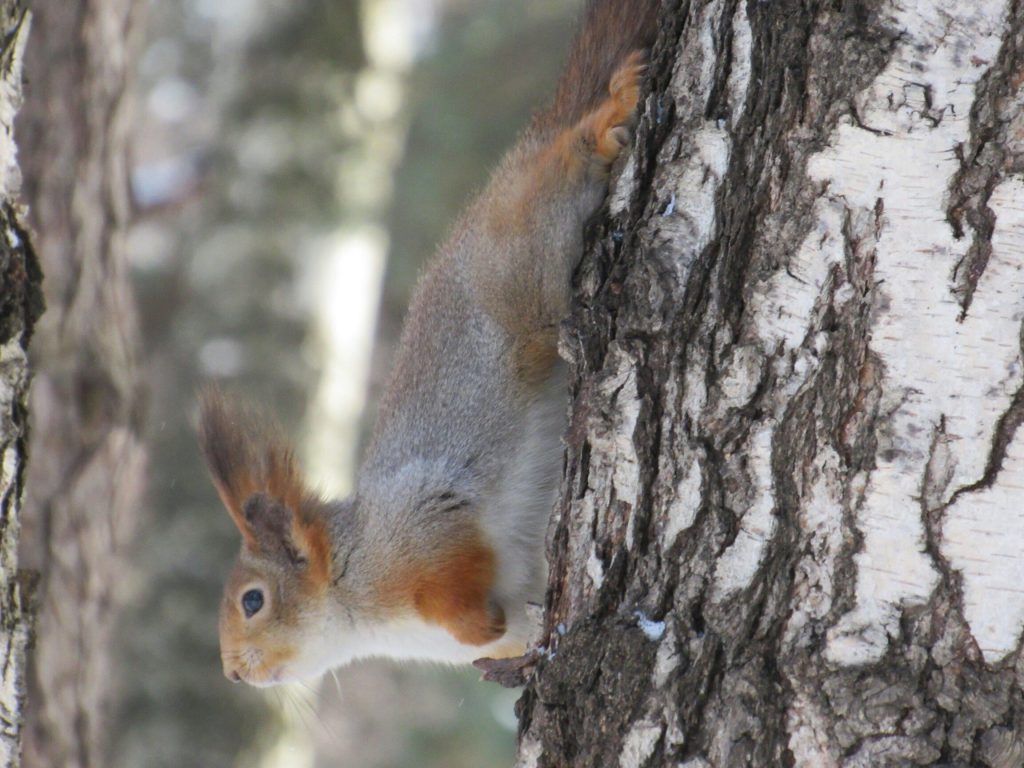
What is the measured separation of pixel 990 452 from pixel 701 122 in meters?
0.59

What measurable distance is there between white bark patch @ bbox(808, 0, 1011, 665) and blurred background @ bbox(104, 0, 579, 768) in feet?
8.28

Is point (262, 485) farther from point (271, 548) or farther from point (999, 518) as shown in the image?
point (999, 518)

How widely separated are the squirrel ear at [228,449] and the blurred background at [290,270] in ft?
2.42

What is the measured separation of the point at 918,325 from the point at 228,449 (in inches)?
71.6

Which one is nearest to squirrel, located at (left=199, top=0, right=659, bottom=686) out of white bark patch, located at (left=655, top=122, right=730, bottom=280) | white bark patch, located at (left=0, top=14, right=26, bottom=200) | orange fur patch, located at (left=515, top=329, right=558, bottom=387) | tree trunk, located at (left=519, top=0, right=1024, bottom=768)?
orange fur patch, located at (left=515, top=329, right=558, bottom=387)

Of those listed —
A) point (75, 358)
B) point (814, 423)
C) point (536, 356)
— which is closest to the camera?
point (814, 423)

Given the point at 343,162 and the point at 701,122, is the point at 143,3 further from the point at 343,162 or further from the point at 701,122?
the point at 701,122

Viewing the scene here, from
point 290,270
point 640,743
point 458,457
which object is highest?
point 640,743

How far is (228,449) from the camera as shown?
2.83 m

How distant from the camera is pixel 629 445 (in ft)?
5.41

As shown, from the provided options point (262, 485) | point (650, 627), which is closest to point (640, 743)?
point (650, 627)

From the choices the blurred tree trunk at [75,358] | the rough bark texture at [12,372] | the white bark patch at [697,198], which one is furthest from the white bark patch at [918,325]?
the blurred tree trunk at [75,358]

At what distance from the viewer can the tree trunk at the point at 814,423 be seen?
137 cm

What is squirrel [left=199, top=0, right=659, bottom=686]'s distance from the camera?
2.27 metres
